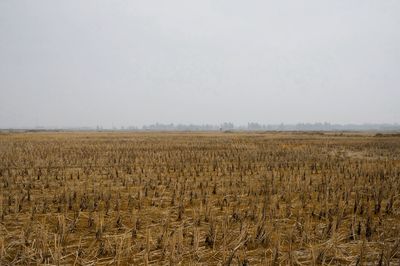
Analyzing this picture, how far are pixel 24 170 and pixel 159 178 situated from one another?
6.45m

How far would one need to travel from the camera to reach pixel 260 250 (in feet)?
16.9

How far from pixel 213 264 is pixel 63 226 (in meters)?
2.85

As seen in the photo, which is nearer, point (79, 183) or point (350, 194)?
point (350, 194)

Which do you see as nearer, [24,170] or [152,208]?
[152,208]

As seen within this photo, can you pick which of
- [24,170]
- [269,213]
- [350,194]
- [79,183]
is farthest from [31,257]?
[24,170]

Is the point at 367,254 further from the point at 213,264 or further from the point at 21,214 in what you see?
the point at 21,214

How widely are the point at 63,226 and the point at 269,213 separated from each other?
428cm

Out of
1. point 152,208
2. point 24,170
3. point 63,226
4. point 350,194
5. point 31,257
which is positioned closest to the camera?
point 31,257

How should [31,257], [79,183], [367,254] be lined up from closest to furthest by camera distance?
[31,257]
[367,254]
[79,183]

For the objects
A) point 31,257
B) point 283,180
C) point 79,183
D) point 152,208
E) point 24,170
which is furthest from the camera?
point 24,170

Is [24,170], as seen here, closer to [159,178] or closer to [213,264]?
[159,178]

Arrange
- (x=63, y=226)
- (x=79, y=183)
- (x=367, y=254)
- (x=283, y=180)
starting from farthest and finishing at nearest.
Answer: (x=283, y=180) → (x=79, y=183) → (x=63, y=226) → (x=367, y=254)

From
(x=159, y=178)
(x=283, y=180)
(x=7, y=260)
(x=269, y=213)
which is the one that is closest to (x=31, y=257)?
(x=7, y=260)

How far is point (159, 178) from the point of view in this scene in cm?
1221
